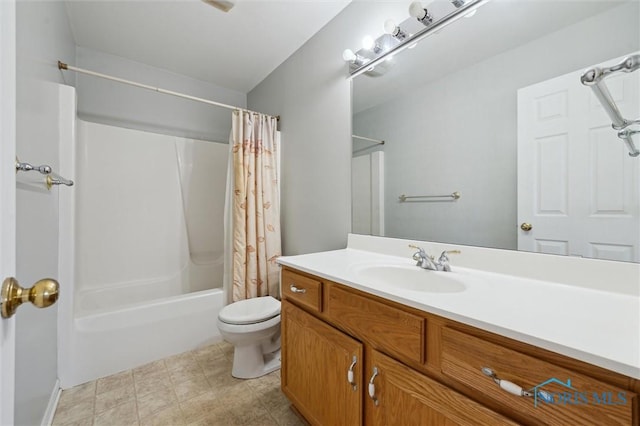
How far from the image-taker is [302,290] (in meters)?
1.17

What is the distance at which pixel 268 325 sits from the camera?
5.22 ft

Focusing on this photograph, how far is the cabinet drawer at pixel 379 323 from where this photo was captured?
734 millimetres

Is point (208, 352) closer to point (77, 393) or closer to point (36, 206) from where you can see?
point (77, 393)

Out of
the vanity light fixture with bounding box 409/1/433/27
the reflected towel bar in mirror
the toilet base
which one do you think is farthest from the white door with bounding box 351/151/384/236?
the toilet base

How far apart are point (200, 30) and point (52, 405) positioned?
2470mm

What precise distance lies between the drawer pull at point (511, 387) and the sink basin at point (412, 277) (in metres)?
0.37

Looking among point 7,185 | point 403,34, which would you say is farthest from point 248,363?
point 403,34

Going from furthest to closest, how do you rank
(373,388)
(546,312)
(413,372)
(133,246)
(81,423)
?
(133,246) → (81,423) → (373,388) → (413,372) → (546,312)

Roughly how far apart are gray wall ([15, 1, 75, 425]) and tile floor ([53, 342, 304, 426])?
201mm

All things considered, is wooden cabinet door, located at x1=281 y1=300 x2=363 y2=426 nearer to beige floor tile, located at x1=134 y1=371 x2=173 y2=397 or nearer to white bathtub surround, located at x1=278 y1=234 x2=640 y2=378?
white bathtub surround, located at x1=278 y1=234 x2=640 y2=378

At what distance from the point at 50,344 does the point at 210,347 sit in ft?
3.04

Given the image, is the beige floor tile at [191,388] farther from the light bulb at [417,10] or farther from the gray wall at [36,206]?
the light bulb at [417,10]

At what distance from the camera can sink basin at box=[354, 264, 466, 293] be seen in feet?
3.30

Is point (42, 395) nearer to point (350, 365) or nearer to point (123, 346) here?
point (123, 346)
